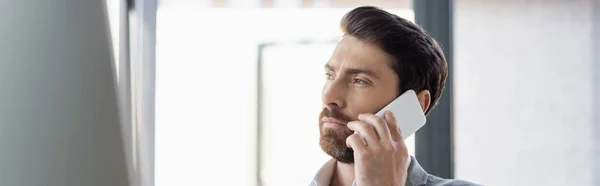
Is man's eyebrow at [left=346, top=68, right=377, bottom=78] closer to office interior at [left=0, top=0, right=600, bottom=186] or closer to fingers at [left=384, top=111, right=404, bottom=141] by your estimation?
fingers at [left=384, top=111, right=404, bottom=141]

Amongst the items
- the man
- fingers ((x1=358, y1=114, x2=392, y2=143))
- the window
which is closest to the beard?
the man

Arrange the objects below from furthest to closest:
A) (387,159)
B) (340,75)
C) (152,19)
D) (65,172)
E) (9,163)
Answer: (152,19) → (340,75) → (387,159) → (65,172) → (9,163)

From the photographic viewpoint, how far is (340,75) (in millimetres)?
1077

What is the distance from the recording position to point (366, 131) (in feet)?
3.13

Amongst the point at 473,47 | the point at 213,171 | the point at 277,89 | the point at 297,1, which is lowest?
the point at 213,171

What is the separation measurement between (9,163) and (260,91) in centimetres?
95

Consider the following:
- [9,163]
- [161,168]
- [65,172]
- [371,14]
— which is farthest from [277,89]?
[9,163]

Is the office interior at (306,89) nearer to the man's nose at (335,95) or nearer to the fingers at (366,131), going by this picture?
the man's nose at (335,95)

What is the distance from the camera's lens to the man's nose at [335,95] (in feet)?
3.50

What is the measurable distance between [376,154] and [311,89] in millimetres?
654

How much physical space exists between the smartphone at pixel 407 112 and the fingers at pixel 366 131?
72mm

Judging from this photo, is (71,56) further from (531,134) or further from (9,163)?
(531,134)

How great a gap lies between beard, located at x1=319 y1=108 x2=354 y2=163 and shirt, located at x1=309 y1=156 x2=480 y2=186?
0.05 metres

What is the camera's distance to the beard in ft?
3.50
